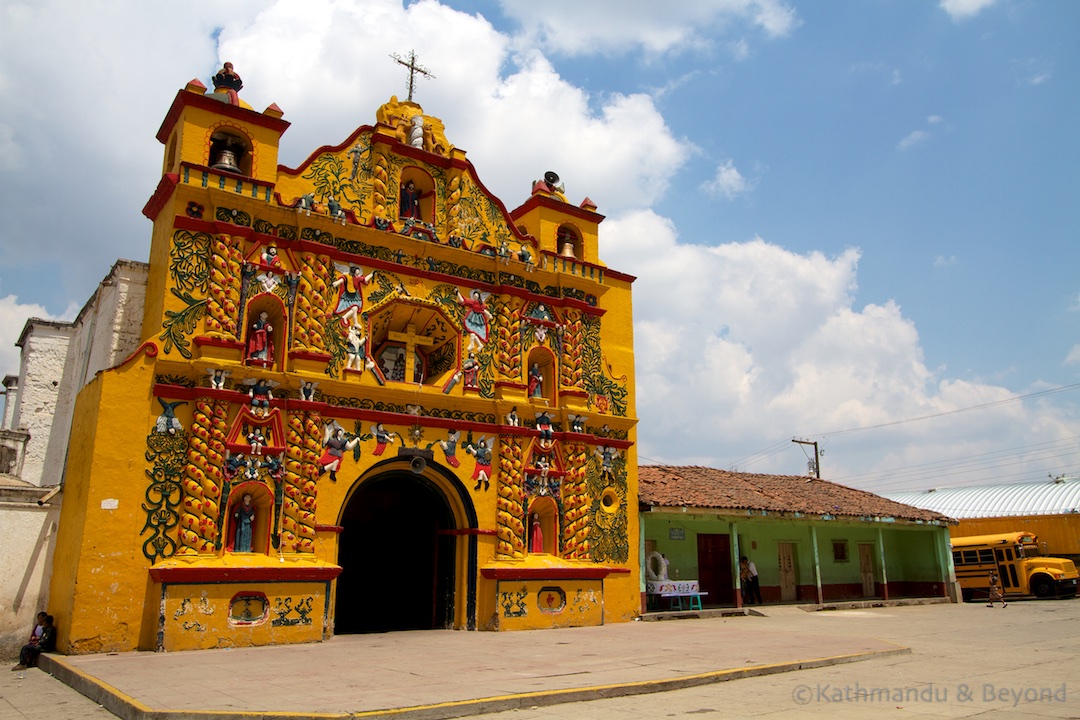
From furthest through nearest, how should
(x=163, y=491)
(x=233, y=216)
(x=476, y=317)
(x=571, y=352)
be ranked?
(x=571, y=352) → (x=476, y=317) → (x=233, y=216) → (x=163, y=491)

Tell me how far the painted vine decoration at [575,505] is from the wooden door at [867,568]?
44.2 feet

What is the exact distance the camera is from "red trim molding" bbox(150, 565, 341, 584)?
470 inches

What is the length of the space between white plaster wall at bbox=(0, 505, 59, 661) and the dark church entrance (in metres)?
5.29

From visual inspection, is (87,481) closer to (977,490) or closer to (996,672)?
(996,672)

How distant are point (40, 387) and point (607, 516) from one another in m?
12.3

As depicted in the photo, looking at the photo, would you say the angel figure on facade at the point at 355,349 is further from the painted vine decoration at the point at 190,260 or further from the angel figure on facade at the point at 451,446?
the painted vine decoration at the point at 190,260

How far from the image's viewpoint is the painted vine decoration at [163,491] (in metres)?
12.3

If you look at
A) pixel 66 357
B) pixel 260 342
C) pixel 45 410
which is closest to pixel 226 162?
pixel 260 342

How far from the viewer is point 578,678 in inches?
352

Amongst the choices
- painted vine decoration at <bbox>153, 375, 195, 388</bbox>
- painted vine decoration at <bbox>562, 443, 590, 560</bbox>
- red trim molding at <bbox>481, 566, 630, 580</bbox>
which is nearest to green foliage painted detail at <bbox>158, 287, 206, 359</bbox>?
painted vine decoration at <bbox>153, 375, 195, 388</bbox>

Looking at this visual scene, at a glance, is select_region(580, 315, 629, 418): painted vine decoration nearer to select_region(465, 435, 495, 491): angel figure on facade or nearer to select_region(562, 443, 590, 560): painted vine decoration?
select_region(562, 443, 590, 560): painted vine decoration

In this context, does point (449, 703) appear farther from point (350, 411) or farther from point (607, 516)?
point (607, 516)

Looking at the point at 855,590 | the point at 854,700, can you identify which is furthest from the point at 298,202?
the point at 855,590

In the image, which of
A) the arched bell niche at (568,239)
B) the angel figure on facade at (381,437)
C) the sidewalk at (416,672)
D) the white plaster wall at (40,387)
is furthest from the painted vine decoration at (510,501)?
the white plaster wall at (40,387)
